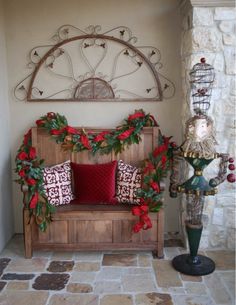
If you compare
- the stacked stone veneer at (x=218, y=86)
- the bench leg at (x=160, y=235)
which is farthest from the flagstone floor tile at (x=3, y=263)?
the stacked stone veneer at (x=218, y=86)

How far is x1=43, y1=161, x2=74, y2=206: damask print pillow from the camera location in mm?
3287

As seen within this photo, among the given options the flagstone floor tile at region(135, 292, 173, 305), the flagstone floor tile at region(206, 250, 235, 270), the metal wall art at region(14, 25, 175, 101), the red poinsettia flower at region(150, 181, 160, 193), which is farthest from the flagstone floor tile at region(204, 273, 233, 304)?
the metal wall art at region(14, 25, 175, 101)

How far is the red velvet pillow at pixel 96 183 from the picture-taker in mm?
3348

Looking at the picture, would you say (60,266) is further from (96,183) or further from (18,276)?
(96,183)

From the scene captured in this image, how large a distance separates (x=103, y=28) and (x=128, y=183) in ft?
5.60

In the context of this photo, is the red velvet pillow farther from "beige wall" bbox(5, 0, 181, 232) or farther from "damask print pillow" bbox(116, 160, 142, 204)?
"beige wall" bbox(5, 0, 181, 232)

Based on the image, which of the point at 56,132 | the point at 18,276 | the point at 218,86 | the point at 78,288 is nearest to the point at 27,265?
the point at 18,276

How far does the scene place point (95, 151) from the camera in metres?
3.50

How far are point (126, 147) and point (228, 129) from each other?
105 centimetres

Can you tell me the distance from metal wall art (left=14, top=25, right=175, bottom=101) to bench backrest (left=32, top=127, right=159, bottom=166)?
474mm

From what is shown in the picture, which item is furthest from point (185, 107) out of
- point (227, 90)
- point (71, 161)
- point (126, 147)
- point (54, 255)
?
point (54, 255)

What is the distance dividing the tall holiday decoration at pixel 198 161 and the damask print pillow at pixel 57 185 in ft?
3.45

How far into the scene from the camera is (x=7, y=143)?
373 cm

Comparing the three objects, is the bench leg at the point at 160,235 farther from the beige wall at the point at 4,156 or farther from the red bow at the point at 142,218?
the beige wall at the point at 4,156
